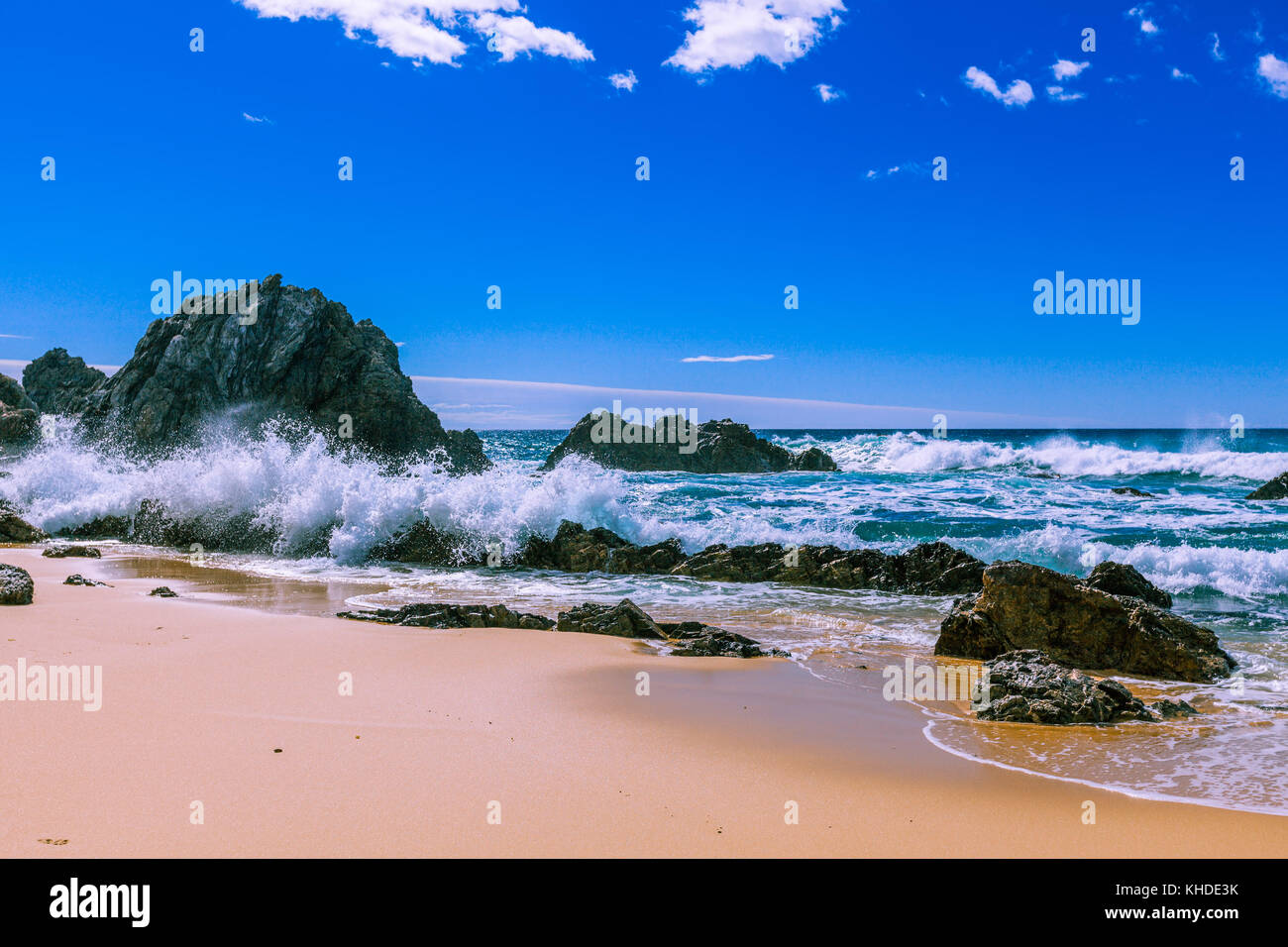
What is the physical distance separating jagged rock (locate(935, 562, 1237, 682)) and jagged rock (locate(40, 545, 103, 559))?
11.9 metres

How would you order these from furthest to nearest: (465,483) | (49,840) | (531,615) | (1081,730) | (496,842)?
(465,483) < (531,615) < (1081,730) < (496,842) < (49,840)

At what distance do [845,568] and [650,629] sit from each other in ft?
14.5

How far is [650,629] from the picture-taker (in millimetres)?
7434

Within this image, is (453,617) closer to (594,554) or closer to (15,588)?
(15,588)

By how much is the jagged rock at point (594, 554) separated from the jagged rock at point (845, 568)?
0.49 m

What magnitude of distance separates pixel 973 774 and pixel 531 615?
463cm

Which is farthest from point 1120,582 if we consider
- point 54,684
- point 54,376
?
point 54,376

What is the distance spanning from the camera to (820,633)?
7.91m

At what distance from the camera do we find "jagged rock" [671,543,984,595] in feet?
34.3

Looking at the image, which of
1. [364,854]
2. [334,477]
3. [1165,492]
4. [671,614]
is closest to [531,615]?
[671,614]

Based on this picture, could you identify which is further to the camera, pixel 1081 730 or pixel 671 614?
pixel 671 614

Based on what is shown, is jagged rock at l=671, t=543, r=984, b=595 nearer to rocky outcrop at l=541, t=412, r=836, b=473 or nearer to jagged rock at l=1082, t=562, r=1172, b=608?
jagged rock at l=1082, t=562, r=1172, b=608

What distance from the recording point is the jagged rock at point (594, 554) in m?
12.0
